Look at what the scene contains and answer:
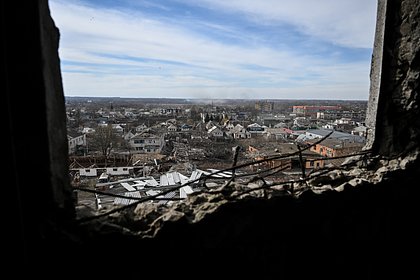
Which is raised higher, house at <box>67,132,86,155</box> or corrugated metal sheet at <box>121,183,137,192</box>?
house at <box>67,132,86,155</box>

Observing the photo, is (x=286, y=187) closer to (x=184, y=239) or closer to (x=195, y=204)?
(x=195, y=204)

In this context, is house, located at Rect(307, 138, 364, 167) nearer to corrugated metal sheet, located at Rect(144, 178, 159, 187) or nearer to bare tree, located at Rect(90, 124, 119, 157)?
corrugated metal sheet, located at Rect(144, 178, 159, 187)

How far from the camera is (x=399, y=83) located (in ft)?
6.83

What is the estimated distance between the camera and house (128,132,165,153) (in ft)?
11.2

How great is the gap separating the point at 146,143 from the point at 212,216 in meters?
2.12

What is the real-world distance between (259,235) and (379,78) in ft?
4.82

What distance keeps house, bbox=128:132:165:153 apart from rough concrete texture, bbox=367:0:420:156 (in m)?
2.37

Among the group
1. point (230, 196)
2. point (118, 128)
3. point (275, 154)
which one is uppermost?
point (118, 128)

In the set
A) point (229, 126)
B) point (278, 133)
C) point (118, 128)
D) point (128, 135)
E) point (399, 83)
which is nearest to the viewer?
point (399, 83)

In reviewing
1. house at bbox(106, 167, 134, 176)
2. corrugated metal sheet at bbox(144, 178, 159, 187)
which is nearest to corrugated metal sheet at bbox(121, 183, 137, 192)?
corrugated metal sheet at bbox(144, 178, 159, 187)

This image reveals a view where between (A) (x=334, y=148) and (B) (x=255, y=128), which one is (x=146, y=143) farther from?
(A) (x=334, y=148)

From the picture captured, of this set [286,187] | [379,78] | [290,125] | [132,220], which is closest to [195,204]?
[132,220]

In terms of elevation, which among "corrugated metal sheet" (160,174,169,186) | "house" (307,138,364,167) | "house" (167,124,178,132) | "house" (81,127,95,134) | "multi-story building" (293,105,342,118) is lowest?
"corrugated metal sheet" (160,174,169,186)

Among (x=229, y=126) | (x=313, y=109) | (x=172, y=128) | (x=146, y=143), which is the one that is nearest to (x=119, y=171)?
(x=146, y=143)
